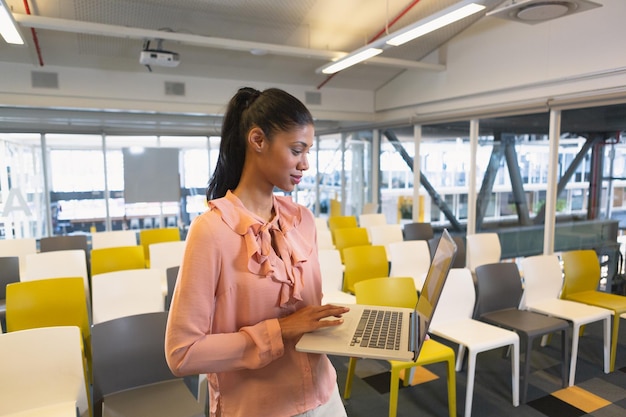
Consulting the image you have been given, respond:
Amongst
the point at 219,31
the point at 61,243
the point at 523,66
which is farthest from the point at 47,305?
the point at 523,66

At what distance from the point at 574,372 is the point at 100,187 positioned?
23.9 feet

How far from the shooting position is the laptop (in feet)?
3.13

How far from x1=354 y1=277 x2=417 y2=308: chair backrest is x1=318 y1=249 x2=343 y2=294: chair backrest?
2.68ft

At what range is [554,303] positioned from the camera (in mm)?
3578

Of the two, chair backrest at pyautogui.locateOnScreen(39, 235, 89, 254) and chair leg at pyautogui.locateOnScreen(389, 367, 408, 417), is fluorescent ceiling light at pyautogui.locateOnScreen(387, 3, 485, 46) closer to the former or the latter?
chair leg at pyautogui.locateOnScreen(389, 367, 408, 417)

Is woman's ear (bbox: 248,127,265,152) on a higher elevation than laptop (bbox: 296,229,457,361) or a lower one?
higher

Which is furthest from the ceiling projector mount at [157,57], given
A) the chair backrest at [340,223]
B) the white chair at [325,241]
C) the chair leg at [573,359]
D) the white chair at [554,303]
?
the chair leg at [573,359]

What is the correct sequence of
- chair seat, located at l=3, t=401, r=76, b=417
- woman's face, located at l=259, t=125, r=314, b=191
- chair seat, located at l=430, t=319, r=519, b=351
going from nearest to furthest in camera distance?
woman's face, located at l=259, t=125, r=314, b=191 → chair seat, located at l=3, t=401, r=76, b=417 → chair seat, located at l=430, t=319, r=519, b=351

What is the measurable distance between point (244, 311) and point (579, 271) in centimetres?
406

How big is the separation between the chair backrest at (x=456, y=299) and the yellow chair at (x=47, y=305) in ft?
7.89

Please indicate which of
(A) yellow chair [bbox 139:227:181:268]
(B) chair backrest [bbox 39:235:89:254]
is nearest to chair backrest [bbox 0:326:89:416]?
(B) chair backrest [bbox 39:235:89:254]

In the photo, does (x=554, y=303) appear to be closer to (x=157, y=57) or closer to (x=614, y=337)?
(x=614, y=337)

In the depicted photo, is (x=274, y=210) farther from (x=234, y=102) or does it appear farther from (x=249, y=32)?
(x=249, y=32)

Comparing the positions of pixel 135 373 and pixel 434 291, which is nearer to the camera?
pixel 434 291
